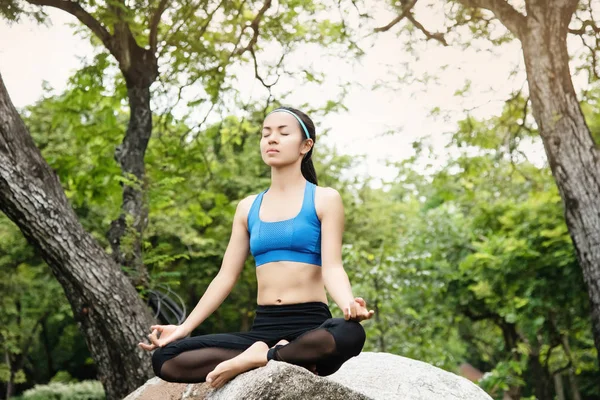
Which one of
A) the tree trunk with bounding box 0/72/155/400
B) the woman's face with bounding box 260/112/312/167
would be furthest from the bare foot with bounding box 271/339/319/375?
the tree trunk with bounding box 0/72/155/400

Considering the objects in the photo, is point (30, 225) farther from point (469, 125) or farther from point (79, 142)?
point (469, 125)

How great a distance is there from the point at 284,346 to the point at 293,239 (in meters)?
0.48

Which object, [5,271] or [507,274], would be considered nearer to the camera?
[507,274]

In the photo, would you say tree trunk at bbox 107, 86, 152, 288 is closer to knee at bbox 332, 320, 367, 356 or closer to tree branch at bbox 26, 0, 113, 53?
tree branch at bbox 26, 0, 113, 53

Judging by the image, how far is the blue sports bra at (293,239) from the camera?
300 centimetres

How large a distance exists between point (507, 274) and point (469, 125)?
270cm

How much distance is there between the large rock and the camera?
262 cm

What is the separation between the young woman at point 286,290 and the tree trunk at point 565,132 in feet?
14.8

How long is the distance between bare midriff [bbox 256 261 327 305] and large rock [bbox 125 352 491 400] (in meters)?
0.37

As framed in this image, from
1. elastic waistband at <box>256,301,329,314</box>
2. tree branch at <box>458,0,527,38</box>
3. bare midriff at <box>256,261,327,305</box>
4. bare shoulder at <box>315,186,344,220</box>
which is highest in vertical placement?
tree branch at <box>458,0,527,38</box>

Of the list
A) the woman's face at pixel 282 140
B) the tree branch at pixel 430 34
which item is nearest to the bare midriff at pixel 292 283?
the woman's face at pixel 282 140

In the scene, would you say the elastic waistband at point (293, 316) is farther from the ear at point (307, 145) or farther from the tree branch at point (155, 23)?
the tree branch at point (155, 23)

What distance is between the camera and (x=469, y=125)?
33.2 feet

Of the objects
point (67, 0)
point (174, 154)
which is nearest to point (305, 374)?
point (67, 0)
